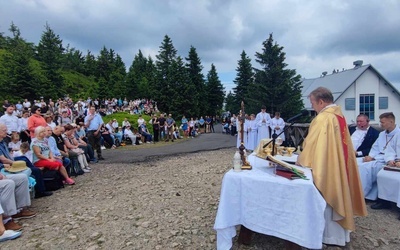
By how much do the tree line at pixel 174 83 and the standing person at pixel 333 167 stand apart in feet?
68.5

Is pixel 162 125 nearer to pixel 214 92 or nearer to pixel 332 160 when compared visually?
pixel 332 160

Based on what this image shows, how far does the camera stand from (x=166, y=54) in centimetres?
4791

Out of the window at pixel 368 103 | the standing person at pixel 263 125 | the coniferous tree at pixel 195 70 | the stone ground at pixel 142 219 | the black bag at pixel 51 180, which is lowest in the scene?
the stone ground at pixel 142 219

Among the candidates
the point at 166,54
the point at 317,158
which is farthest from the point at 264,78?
the point at 166,54

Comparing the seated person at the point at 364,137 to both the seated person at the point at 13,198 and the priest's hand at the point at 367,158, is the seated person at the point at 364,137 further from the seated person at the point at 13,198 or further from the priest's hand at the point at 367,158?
the seated person at the point at 13,198

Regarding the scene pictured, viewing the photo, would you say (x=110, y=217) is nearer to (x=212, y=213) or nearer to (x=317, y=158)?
(x=212, y=213)

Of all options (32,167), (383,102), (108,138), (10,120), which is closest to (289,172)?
(32,167)

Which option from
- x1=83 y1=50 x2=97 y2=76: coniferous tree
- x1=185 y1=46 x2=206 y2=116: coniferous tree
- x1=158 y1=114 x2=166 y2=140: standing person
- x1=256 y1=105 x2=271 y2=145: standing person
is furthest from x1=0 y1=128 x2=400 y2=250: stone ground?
x1=83 y1=50 x2=97 y2=76: coniferous tree

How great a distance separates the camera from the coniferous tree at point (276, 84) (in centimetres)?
2367

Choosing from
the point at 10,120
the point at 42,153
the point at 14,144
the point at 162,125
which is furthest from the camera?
the point at 162,125

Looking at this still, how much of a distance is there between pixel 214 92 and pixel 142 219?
137ft

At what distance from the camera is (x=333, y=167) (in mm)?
3148

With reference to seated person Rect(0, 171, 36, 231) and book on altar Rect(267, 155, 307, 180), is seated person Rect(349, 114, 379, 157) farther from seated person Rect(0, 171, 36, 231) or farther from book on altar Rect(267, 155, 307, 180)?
seated person Rect(0, 171, 36, 231)

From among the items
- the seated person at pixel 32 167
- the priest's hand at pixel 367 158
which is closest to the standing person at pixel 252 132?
the priest's hand at pixel 367 158
